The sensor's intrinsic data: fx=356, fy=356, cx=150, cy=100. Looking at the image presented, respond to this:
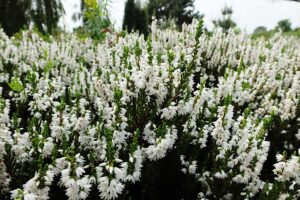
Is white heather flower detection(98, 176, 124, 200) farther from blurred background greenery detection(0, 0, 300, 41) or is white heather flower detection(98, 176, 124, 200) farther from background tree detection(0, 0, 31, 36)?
background tree detection(0, 0, 31, 36)

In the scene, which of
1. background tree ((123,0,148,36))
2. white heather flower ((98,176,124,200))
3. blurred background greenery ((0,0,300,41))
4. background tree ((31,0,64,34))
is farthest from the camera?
background tree ((123,0,148,36))

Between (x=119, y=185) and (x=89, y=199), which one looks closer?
(x=119, y=185)

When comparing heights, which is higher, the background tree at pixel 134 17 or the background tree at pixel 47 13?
the background tree at pixel 134 17

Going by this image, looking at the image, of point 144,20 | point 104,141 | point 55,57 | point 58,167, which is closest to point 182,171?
point 104,141

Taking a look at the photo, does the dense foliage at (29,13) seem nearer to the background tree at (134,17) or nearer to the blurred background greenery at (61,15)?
the blurred background greenery at (61,15)

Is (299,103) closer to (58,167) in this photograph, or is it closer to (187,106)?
(187,106)

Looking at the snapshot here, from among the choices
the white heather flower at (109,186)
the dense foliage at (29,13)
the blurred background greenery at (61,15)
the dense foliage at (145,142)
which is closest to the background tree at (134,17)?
the blurred background greenery at (61,15)

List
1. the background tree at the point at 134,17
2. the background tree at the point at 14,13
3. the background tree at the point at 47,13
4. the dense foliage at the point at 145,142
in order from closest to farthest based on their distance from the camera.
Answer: the dense foliage at the point at 145,142 → the background tree at the point at 47,13 → the background tree at the point at 14,13 → the background tree at the point at 134,17

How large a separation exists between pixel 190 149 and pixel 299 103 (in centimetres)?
169

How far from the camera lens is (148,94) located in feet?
10.9

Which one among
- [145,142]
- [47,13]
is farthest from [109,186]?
[47,13]

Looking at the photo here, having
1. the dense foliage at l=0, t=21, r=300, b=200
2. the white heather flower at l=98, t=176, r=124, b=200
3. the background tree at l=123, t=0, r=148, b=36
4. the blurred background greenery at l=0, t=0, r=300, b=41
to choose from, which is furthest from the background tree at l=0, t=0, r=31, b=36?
the white heather flower at l=98, t=176, r=124, b=200

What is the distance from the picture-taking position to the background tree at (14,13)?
50.7 ft

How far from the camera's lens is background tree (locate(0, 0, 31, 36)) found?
15445mm
